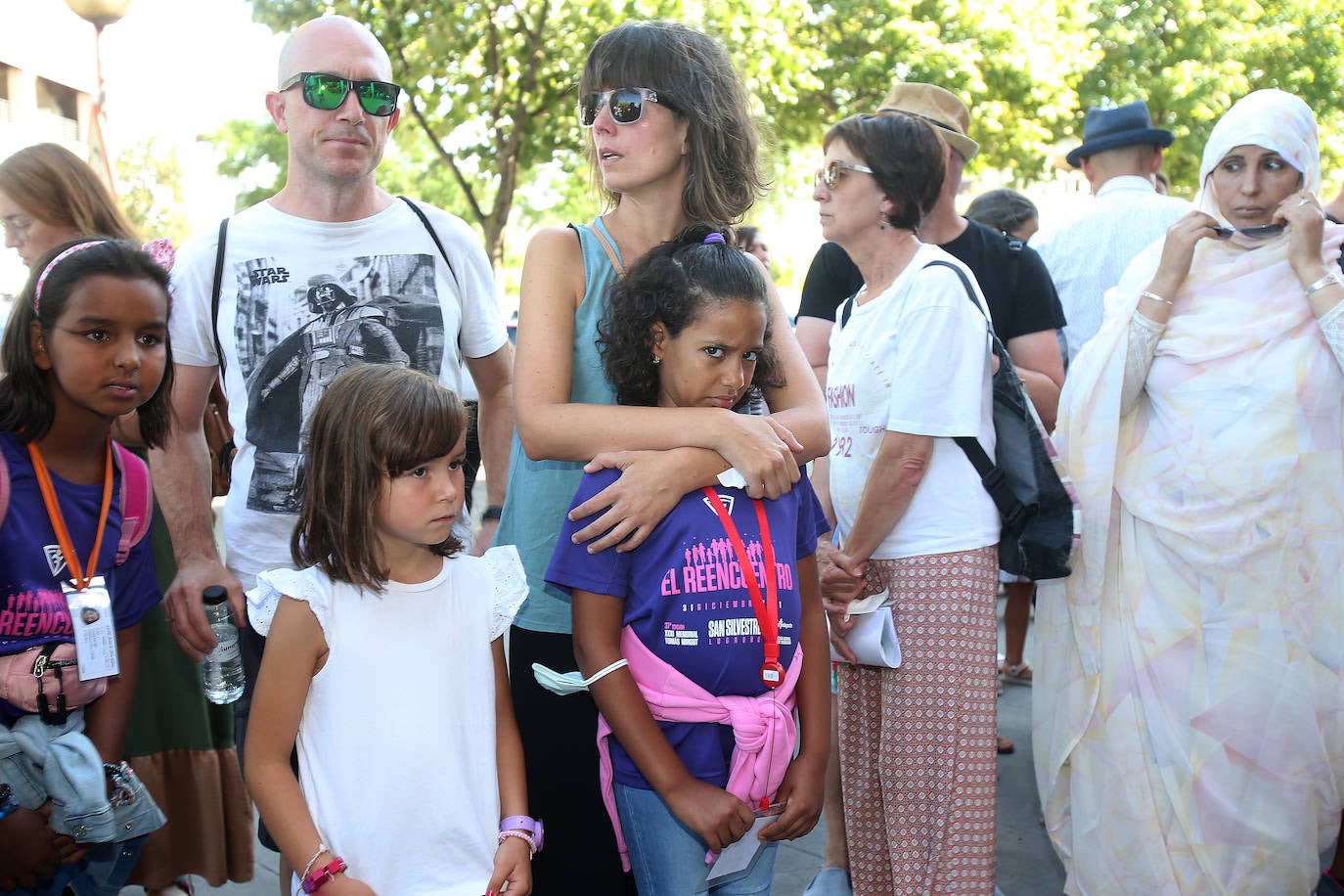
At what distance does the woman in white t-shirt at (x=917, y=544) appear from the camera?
307 centimetres

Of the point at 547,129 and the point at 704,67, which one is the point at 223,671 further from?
the point at 547,129

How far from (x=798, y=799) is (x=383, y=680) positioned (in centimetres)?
78

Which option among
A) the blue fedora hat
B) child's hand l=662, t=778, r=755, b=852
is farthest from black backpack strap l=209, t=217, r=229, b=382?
the blue fedora hat

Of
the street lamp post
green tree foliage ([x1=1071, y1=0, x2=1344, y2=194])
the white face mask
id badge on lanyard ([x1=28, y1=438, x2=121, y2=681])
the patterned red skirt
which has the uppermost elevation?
green tree foliage ([x1=1071, y1=0, x2=1344, y2=194])

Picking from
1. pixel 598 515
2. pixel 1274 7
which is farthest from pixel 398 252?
pixel 1274 7

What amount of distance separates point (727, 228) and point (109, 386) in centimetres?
130

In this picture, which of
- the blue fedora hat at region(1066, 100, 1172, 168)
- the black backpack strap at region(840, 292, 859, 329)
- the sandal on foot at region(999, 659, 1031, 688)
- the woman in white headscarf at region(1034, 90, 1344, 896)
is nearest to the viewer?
the woman in white headscarf at region(1034, 90, 1344, 896)

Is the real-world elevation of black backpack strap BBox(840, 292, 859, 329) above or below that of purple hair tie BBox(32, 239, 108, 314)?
below

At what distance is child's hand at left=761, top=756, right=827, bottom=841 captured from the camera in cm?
220

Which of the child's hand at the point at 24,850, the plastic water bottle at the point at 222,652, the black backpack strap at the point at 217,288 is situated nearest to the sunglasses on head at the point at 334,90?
the black backpack strap at the point at 217,288

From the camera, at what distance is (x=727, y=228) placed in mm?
2477

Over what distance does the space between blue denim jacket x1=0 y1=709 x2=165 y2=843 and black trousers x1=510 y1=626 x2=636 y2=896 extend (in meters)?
0.83

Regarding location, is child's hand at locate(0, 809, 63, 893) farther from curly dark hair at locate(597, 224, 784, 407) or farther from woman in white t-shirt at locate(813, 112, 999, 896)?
woman in white t-shirt at locate(813, 112, 999, 896)

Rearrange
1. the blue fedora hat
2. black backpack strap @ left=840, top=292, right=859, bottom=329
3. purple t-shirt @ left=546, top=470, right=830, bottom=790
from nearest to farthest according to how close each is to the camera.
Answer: purple t-shirt @ left=546, top=470, right=830, bottom=790, black backpack strap @ left=840, top=292, right=859, bottom=329, the blue fedora hat
